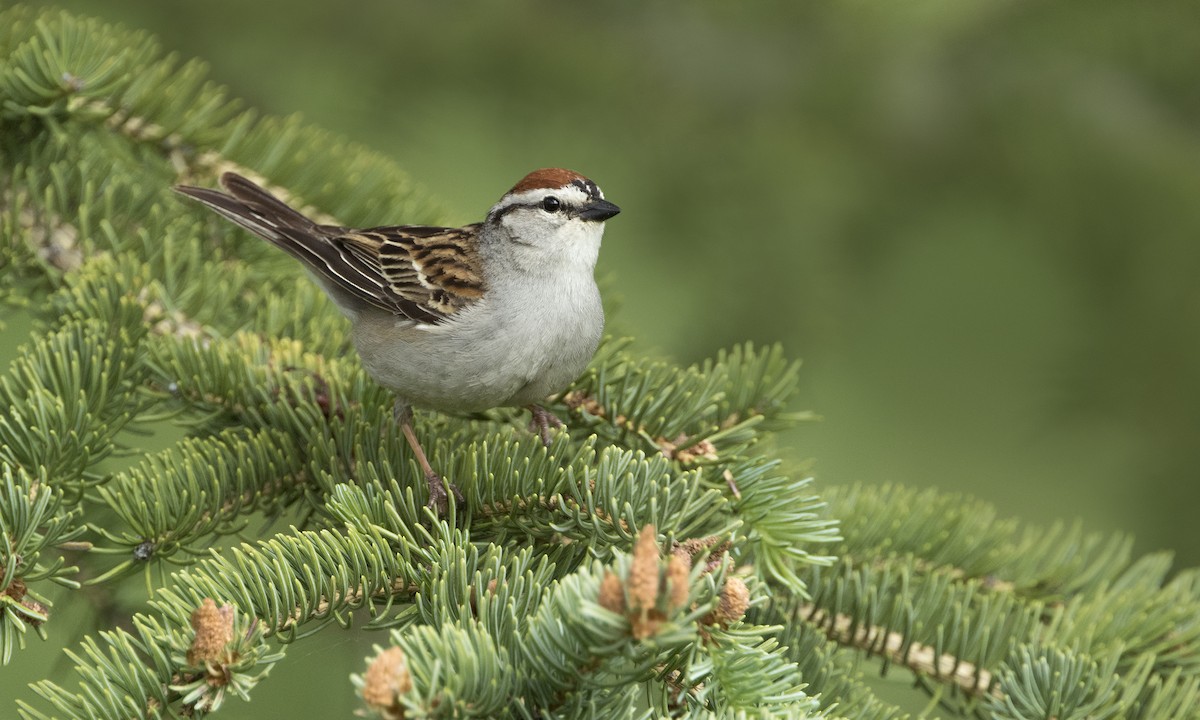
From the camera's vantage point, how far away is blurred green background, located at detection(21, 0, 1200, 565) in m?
3.62

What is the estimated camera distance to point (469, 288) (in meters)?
3.44

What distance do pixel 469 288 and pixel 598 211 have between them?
481 mm

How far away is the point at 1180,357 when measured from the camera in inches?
144

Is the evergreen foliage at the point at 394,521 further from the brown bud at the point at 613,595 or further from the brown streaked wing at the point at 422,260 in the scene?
the brown streaked wing at the point at 422,260

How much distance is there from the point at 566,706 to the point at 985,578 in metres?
1.63

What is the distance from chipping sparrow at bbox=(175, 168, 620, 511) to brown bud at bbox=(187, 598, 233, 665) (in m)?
1.20

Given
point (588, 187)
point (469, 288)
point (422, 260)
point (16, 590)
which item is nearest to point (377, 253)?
point (422, 260)

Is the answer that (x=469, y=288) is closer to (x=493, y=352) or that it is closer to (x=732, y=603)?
(x=493, y=352)

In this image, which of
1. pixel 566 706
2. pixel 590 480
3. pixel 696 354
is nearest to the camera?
pixel 566 706

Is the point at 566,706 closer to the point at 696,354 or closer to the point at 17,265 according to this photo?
the point at 17,265

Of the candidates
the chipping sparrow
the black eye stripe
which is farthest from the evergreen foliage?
the black eye stripe

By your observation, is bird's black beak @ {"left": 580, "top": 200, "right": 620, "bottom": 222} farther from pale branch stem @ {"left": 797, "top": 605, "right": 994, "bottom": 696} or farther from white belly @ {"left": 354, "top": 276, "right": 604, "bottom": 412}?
pale branch stem @ {"left": 797, "top": 605, "right": 994, "bottom": 696}

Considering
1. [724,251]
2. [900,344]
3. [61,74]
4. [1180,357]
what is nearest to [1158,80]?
[1180,357]

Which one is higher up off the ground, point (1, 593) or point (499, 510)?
point (499, 510)
